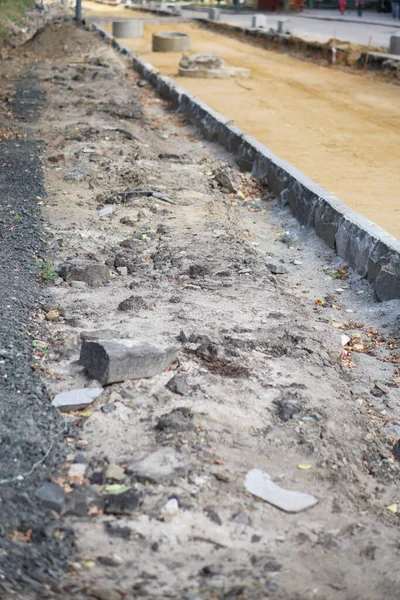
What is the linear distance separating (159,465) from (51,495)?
565 millimetres

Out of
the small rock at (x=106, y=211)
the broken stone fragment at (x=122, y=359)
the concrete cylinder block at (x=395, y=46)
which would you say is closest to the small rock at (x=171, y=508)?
the broken stone fragment at (x=122, y=359)

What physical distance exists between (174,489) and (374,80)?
17.1 metres

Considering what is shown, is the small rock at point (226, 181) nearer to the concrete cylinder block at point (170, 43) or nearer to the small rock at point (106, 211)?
the small rock at point (106, 211)


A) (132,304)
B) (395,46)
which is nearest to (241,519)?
(132,304)

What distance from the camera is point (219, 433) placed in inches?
166

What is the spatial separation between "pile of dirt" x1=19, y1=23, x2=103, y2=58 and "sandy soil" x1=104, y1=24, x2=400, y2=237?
209 cm

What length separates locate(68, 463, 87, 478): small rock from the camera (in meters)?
3.83

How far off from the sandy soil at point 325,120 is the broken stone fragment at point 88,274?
2.90m

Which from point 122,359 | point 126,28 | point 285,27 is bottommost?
point 122,359

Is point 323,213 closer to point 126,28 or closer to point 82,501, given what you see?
point 82,501

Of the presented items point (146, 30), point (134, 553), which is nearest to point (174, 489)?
point (134, 553)

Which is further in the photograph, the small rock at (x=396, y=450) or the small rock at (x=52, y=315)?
the small rock at (x=52, y=315)

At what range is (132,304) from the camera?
579cm

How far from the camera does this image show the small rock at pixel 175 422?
A: 4.17 meters
